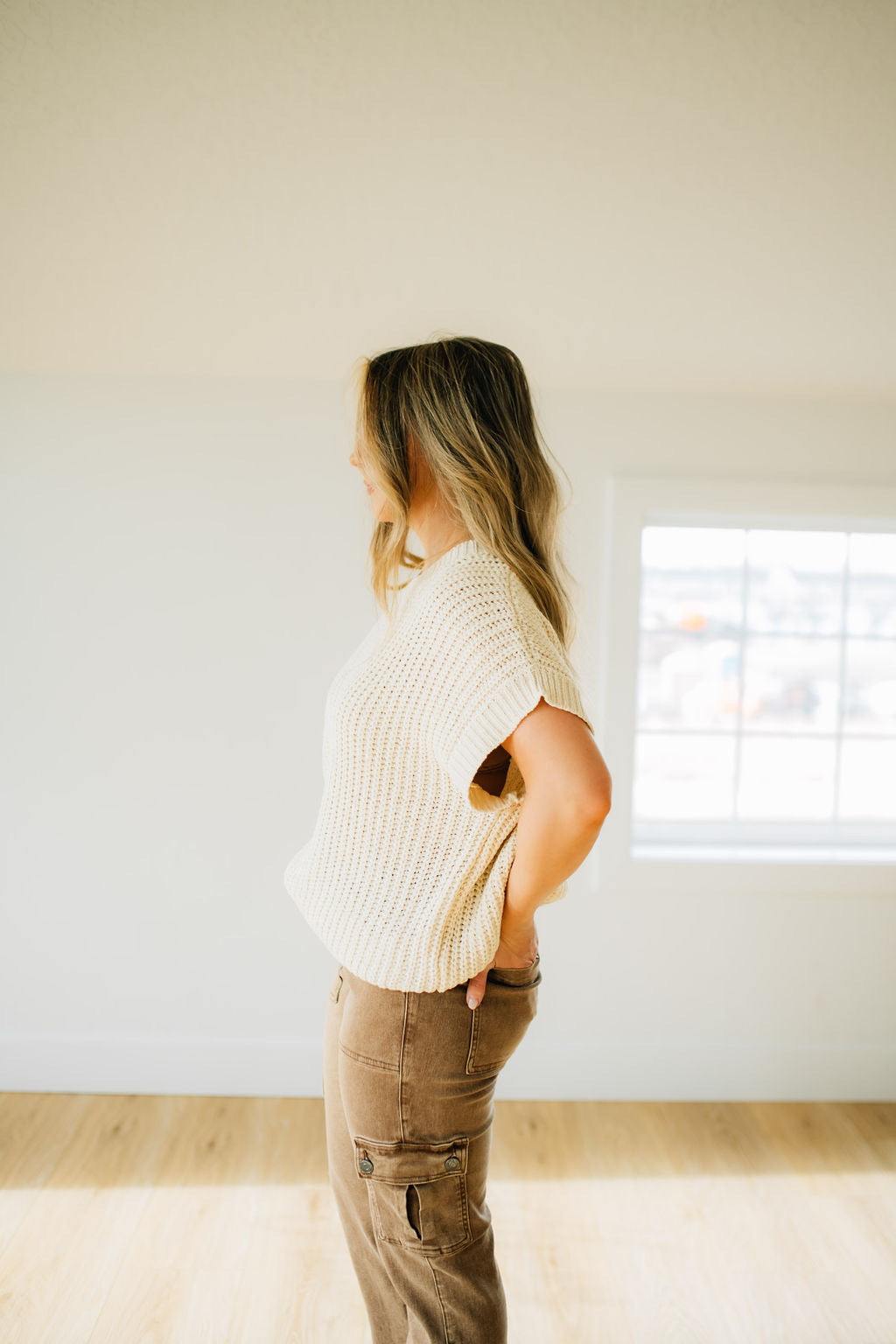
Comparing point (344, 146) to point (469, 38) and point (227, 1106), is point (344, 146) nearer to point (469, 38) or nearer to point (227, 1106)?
point (469, 38)

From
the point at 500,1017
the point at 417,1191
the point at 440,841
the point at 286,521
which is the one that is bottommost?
the point at 417,1191

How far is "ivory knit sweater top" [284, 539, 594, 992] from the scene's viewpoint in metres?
1.04

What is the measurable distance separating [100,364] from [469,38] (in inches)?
49.9

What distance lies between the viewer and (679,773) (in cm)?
266

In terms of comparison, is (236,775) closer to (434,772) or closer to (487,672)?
(434,772)

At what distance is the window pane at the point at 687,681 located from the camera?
2.64 m

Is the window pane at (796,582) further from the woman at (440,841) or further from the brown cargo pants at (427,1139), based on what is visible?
the brown cargo pants at (427,1139)

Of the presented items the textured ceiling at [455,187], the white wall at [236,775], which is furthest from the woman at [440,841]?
the white wall at [236,775]

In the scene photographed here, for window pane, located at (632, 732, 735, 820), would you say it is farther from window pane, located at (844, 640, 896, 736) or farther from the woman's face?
the woman's face

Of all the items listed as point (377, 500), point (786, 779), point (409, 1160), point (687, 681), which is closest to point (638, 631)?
point (687, 681)

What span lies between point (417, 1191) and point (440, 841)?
15.9 inches

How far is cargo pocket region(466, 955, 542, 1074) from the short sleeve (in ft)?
0.73

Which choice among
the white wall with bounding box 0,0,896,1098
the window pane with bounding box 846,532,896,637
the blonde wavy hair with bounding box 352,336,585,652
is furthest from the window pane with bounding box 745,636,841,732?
the blonde wavy hair with bounding box 352,336,585,652

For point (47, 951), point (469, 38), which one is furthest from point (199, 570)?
point (469, 38)
